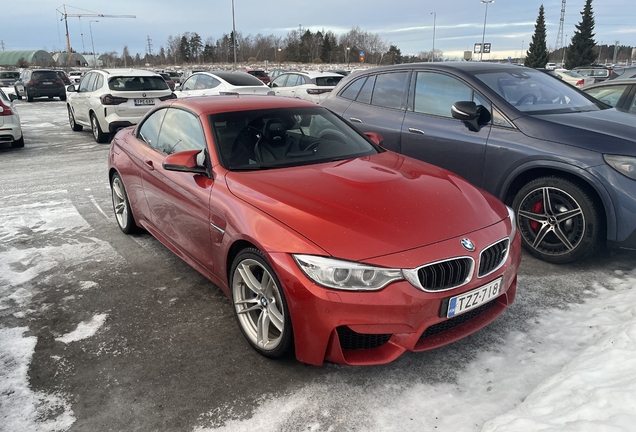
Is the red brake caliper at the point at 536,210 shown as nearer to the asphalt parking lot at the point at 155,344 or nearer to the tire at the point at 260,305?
the asphalt parking lot at the point at 155,344

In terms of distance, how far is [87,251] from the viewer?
480cm

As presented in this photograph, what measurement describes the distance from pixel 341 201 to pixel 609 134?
2539 millimetres

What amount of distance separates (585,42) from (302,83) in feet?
168

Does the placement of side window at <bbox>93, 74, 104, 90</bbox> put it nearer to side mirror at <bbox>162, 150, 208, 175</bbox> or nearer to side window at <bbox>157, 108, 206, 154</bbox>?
side window at <bbox>157, 108, 206, 154</bbox>

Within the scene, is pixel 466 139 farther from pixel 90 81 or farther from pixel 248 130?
pixel 90 81

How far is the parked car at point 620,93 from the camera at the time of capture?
19.9ft

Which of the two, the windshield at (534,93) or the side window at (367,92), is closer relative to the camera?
the windshield at (534,93)

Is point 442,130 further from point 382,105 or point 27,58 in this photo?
point 27,58

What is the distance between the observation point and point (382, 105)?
18.8ft

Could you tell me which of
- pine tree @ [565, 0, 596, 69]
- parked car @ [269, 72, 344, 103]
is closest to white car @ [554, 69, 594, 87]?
parked car @ [269, 72, 344, 103]

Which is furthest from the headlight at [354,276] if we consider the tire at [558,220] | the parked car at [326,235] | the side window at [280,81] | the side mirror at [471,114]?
the side window at [280,81]

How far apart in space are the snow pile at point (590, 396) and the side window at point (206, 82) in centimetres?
1163

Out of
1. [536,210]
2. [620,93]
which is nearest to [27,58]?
[620,93]

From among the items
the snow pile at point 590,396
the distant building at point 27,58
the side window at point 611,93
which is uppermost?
the distant building at point 27,58
